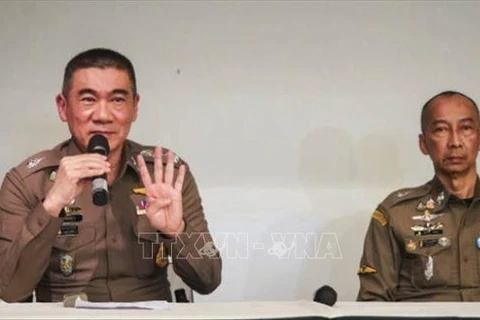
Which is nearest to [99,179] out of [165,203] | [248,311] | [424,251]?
[165,203]

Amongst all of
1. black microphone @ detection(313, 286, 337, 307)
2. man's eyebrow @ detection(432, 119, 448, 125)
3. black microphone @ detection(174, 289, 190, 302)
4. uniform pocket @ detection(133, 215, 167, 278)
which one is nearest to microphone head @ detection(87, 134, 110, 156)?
uniform pocket @ detection(133, 215, 167, 278)

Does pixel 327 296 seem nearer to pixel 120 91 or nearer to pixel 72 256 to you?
pixel 72 256

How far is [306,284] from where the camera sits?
2.78 meters

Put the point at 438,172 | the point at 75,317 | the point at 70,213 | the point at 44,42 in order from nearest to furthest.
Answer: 1. the point at 75,317
2. the point at 70,213
3. the point at 438,172
4. the point at 44,42

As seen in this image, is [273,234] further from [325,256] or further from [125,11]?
[125,11]

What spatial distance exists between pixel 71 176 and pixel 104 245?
0.29 meters

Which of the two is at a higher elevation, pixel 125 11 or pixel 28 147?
pixel 125 11

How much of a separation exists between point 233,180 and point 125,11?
2.44ft

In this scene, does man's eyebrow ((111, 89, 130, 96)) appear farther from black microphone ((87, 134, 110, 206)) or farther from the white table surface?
the white table surface

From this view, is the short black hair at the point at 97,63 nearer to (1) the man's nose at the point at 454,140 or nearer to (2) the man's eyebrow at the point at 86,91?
(2) the man's eyebrow at the point at 86,91

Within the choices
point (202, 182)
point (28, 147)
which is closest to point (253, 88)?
point (202, 182)

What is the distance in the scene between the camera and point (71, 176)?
5.95 feet

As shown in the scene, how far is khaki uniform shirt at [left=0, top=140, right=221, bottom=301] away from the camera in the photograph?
77.2 inches

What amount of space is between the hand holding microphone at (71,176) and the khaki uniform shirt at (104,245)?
8 centimetres
